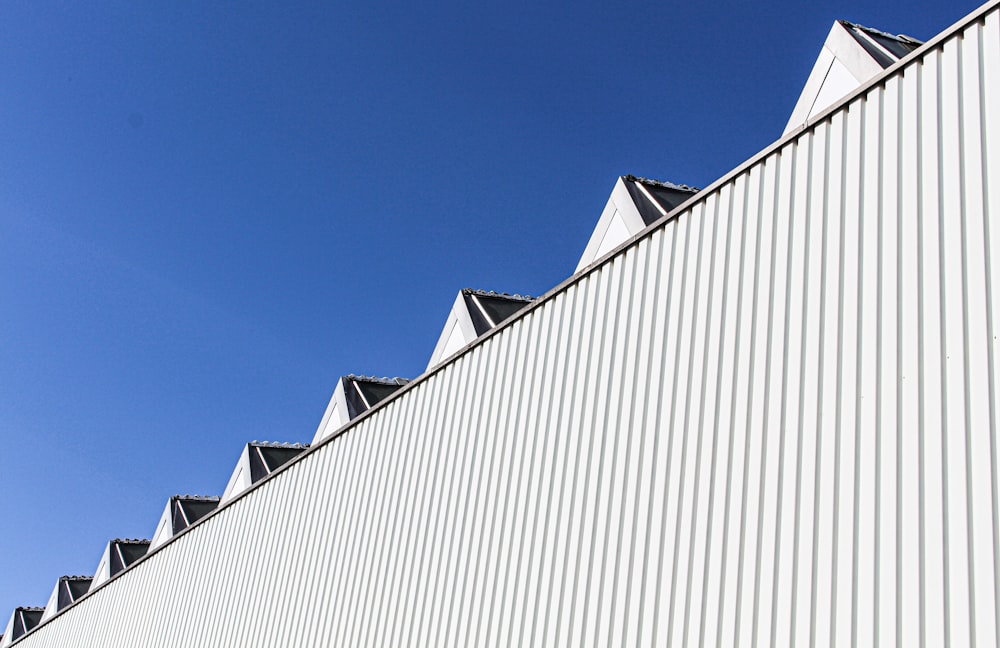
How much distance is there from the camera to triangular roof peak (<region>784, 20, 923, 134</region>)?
736cm

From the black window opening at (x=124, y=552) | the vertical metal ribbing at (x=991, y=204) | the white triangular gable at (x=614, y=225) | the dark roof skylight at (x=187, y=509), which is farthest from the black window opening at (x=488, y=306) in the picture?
the black window opening at (x=124, y=552)

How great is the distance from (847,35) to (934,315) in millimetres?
3148

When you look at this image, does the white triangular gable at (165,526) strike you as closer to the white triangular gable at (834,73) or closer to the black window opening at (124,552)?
the black window opening at (124,552)

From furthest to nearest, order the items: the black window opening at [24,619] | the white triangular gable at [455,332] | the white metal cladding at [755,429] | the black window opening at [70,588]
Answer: the black window opening at [24,619] → the black window opening at [70,588] → the white triangular gable at [455,332] → the white metal cladding at [755,429]

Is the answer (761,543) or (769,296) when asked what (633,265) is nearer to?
(769,296)

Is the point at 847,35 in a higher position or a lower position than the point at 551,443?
higher

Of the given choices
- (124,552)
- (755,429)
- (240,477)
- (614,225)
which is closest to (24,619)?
(124,552)

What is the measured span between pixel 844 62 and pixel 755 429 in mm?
3130

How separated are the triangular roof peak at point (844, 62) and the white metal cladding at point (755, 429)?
2.95 feet

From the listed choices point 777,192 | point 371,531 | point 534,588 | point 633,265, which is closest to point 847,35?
point 777,192

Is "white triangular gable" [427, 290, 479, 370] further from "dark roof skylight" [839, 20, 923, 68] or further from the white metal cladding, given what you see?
"dark roof skylight" [839, 20, 923, 68]

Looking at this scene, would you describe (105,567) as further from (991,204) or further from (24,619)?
(991,204)

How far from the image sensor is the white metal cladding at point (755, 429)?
17.1 feet

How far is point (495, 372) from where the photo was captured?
9.70m
